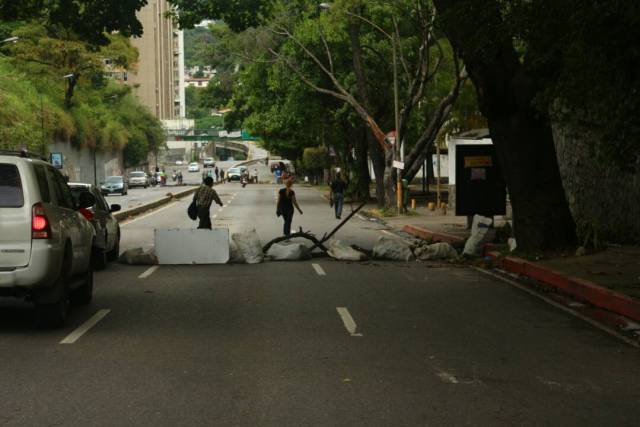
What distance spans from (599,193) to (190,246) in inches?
373

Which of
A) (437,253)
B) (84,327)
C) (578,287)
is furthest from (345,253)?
(84,327)

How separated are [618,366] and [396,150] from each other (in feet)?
101

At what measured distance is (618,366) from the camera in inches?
362

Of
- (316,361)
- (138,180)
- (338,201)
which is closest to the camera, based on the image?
(316,361)

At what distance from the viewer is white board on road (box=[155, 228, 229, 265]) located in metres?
19.6

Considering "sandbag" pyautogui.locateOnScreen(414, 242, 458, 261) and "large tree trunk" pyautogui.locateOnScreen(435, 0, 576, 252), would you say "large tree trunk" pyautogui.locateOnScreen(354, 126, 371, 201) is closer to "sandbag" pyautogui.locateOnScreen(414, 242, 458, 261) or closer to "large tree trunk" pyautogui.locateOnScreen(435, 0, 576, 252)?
"sandbag" pyautogui.locateOnScreen(414, 242, 458, 261)

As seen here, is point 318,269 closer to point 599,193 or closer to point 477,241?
point 477,241

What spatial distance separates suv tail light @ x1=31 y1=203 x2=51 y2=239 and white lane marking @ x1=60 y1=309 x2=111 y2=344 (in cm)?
108

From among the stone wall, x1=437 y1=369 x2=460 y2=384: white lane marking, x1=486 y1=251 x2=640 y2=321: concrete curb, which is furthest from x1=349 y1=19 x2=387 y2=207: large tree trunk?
x1=437 y1=369 x2=460 y2=384: white lane marking

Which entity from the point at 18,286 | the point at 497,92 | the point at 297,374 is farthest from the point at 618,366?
the point at 497,92

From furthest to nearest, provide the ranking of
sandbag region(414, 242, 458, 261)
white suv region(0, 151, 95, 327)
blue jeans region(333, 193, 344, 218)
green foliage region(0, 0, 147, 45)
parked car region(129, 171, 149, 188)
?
1. parked car region(129, 171, 149, 188)
2. blue jeans region(333, 193, 344, 218)
3. green foliage region(0, 0, 147, 45)
4. sandbag region(414, 242, 458, 261)
5. white suv region(0, 151, 95, 327)

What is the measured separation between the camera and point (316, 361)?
9234 millimetres

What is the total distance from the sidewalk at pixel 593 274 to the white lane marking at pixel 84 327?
243 inches

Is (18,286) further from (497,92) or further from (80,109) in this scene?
(80,109)
